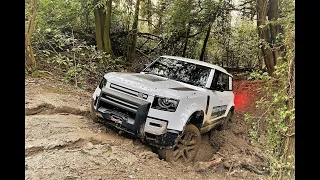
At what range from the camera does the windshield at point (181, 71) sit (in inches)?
210

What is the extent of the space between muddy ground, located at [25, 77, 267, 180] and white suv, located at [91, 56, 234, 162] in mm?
275

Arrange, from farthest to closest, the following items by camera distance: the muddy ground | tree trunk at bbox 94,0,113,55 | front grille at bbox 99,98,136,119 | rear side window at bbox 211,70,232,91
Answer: tree trunk at bbox 94,0,113,55
rear side window at bbox 211,70,232,91
front grille at bbox 99,98,136,119
the muddy ground

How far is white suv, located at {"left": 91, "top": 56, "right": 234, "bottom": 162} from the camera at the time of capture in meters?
4.18

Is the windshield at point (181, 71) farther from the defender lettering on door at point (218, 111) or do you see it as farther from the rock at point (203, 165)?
the rock at point (203, 165)

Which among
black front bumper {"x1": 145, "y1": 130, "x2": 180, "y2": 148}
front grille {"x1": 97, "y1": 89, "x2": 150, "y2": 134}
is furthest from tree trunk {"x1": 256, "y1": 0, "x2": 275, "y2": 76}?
front grille {"x1": 97, "y1": 89, "x2": 150, "y2": 134}

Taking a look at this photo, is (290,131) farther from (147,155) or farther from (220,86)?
(220,86)

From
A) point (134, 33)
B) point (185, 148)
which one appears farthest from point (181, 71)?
point (134, 33)

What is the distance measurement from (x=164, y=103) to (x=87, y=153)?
1344 mm

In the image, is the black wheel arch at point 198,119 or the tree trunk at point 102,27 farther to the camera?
the tree trunk at point 102,27

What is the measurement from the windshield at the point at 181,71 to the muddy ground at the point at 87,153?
1.49 meters

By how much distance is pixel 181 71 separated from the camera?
5500 mm

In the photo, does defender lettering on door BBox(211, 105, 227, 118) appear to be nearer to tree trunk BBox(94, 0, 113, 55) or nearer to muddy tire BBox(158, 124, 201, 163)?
muddy tire BBox(158, 124, 201, 163)

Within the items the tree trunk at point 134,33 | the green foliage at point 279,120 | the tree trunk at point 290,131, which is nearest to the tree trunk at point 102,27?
the tree trunk at point 134,33

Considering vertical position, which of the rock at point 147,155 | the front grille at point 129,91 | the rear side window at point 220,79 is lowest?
the rock at point 147,155
